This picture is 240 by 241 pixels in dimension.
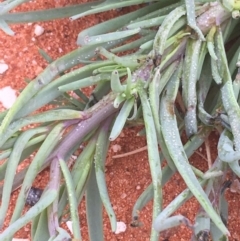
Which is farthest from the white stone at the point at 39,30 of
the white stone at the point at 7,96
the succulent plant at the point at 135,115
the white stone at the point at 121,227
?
the white stone at the point at 121,227

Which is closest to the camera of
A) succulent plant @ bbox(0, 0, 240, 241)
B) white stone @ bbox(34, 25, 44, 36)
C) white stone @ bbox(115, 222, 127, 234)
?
succulent plant @ bbox(0, 0, 240, 241)

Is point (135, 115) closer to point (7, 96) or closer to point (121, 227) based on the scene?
point (121, 227)

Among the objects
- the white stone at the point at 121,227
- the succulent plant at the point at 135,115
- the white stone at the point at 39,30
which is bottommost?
the white stone at the point at 121,227

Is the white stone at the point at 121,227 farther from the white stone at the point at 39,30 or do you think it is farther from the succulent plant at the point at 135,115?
the white stone at the point at 39,30

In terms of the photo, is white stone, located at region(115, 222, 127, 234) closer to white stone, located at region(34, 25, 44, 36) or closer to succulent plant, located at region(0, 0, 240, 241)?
succulent plant, located at region(0, 0, 240, 241)

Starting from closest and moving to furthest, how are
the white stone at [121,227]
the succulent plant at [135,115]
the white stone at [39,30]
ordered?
the succulent plant at [135,115], the white stone at [121,227], the white stone at [39,30]

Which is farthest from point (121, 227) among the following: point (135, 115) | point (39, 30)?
point (39, 30)

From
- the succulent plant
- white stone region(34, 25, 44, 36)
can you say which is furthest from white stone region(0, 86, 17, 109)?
the succulent plant

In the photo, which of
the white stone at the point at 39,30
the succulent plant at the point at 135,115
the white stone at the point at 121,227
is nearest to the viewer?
the succulent plant at the point at 135,115

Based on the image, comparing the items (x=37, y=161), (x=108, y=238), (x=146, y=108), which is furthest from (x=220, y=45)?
(x=108, y=238)

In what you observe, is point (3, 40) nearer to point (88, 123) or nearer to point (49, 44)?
point (49, 44)
